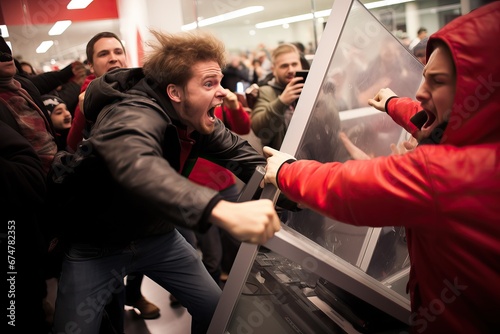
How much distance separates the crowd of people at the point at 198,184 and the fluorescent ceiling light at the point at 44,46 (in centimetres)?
169

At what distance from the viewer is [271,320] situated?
1376 mm

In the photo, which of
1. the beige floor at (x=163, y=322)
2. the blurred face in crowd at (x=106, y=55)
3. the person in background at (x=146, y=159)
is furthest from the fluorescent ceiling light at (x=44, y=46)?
the person in background at (x=146, y=159)

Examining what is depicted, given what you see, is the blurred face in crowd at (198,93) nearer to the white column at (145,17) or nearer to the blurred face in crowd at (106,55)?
the blurred face in crowd at (106,55)

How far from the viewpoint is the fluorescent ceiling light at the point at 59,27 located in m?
3.58

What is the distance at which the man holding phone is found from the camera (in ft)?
7.41

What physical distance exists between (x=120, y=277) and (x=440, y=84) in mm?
1281

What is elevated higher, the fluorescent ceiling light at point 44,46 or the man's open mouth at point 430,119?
the fluorescent ceiling light at point 44,46

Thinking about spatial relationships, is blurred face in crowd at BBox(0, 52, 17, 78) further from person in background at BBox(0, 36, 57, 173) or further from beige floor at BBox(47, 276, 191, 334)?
beige floor at BBox(47, 276, 191, 334)

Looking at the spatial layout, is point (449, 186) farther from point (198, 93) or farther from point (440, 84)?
point (198, 93)

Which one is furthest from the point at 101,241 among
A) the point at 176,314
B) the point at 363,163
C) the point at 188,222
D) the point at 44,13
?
the point at 44,13

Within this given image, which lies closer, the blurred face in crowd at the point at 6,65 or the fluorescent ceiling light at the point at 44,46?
the blurred face in crowd at the point at 6,65

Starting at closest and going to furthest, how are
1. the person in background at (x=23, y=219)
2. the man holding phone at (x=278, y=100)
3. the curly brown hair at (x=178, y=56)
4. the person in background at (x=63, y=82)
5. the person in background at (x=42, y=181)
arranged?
the person in background at (x=23, y=219) → the curly brown hair at (x=178, y=56) → the person in background at (x=42, y=181) → the man holding phone at (x=278, y=100) → the person in background at (x=63, y=82)

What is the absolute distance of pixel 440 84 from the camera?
3.20ft

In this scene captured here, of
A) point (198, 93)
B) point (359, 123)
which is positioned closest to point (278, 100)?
point (359, 123)
